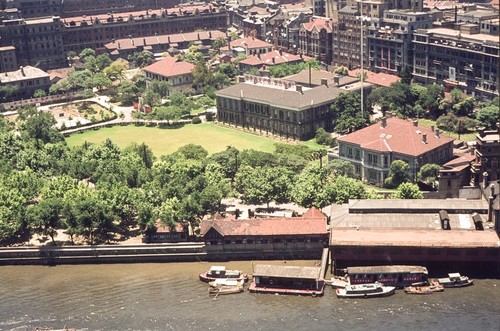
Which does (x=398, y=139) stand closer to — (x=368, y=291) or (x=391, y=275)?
(x=391, y=275)

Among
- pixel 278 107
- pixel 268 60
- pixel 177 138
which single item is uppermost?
pixel 268 60

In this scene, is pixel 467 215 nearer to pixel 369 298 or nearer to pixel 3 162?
pixel 369 298

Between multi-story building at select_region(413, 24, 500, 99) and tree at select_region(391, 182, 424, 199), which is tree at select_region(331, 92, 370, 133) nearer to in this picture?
multi-story building at select_region(413, 24, 500, 99)

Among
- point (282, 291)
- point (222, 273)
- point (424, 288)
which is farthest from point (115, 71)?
point (424, 288)

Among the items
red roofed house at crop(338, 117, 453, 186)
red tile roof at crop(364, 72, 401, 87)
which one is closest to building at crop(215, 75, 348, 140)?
red tile roof at crop(364, 72, 401, 87)

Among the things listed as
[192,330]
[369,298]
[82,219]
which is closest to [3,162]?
[82,219]

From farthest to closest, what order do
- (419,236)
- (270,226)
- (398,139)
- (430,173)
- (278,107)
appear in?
(278,107) < (398,139) < (430,173) < (270,226) < (419,236)
